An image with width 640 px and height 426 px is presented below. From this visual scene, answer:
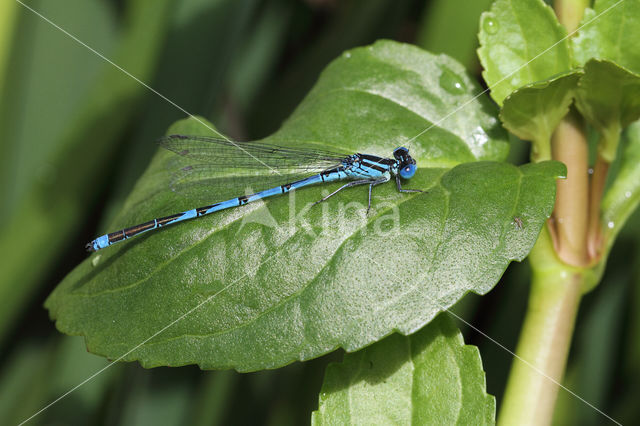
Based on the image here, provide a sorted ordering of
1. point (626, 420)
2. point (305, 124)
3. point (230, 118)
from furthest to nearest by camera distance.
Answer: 1. point (230, 118)
2. point (626, 420)
3. point (305, 124)

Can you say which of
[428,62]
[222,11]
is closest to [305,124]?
[428,62]

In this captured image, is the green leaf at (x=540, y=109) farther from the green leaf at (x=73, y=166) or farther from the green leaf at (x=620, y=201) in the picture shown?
the green leaf at (x=73, y=166)

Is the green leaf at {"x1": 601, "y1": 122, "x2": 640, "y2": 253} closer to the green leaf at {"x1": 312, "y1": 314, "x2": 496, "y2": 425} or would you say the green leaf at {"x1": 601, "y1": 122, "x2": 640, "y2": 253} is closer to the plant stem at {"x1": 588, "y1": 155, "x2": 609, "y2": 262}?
the plant stem at {"x1": 588, "y1": 155, "x2": 609, "y2": 262}

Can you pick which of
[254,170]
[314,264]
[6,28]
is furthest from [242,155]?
[6,28]

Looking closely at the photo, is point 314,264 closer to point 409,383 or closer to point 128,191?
point 409,383

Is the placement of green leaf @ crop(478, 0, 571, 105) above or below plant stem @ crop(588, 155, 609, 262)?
above

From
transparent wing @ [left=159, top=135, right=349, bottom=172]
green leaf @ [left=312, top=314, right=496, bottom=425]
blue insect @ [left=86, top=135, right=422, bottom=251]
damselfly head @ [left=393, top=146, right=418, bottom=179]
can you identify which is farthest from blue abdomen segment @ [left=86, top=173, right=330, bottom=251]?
green leaf @ [left=312, top=314, right=496, bottom=425]

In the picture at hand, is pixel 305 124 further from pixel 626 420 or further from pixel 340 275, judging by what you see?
pixel 626 420
